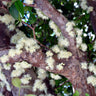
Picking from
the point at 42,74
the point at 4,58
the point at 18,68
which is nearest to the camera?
the point at 4,58

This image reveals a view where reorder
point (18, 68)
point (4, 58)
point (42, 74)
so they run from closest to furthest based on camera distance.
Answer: point (4, 58) < point (18, 68) < point (42, 74)

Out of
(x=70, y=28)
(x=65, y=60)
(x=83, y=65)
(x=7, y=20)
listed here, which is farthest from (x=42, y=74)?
(x=7, y=20)

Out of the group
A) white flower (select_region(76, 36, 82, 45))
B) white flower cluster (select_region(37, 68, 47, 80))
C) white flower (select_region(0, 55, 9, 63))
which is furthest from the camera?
white flower cluster (select_region(37, 68, 47, 80))

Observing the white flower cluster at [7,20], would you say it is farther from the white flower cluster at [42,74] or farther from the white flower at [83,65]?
the white flower at [83,65]

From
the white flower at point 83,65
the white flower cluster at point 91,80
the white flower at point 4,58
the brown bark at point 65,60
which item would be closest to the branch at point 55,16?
the brown bark at point 65,60

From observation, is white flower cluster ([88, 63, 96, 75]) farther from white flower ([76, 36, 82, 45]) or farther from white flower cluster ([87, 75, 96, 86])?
white flower ([76, 36, 82, 45])

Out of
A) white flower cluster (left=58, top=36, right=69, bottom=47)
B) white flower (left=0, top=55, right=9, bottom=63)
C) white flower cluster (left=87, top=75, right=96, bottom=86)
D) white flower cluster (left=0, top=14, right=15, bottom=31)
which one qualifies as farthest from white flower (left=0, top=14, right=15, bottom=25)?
white flower cluster (left=87, top=75, right=96, bottom=86)

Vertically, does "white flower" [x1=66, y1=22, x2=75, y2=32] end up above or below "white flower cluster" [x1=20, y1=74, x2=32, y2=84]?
above

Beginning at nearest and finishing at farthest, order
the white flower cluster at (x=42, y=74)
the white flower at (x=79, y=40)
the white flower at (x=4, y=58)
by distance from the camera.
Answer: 1. the white flower at (x=4, y=58)
2. the white flower at (x=79, y=40)
3. the white flower cluster at (x=42, y=74)

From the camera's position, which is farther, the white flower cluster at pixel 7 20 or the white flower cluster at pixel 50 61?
the white flower cluster at pixel 7 20

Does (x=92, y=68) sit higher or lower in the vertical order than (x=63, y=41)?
lower

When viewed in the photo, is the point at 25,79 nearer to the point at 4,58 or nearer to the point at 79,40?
the point at 4,58

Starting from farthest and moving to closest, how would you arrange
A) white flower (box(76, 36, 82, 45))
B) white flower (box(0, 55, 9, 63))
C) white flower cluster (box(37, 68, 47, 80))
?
white flower cluster (box(37, 68, 47, 80)) → white flower (box(76, 36, 82, 45)) → white flower (box(0, 55, 9, 63))

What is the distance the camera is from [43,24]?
2076mm
